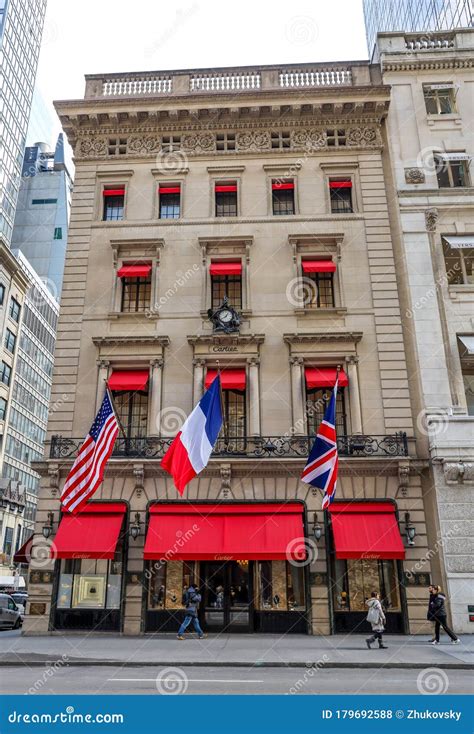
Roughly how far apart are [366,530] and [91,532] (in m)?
9.73

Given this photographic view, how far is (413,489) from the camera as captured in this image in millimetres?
20875

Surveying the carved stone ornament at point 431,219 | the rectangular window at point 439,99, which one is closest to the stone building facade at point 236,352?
the carved stone ornament at point 431,219

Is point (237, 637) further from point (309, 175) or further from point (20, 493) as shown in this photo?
point (20, 493)

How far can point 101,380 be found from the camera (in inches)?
896

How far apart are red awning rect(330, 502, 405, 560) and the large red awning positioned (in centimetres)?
136

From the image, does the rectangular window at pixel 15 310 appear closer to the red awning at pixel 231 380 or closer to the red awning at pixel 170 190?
the red awning at pixel 170 190

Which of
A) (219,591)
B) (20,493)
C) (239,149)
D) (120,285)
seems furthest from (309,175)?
(20,493)

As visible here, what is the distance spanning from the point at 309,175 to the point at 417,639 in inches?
763

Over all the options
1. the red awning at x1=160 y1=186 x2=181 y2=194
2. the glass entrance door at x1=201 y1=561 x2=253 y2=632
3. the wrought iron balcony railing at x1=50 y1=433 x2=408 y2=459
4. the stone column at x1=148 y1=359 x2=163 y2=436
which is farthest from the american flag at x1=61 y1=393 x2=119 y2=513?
the red awning at x1=160 y1=186 x2=181 y2=194

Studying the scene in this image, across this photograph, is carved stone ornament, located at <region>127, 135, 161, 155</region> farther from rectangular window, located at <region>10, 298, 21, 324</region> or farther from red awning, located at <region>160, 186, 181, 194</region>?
rectangular window, located at <region>10, 298, 21, 324</region>

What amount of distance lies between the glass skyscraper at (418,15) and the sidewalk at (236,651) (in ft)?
101

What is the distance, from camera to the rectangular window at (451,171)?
2498 centimetres

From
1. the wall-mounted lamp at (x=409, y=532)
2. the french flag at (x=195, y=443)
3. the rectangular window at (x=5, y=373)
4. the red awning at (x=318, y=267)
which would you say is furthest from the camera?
the rectangular window at (x=5, y=373)

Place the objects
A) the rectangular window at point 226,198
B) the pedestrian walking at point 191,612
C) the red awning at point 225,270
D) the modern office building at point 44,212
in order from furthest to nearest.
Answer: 1. the modern office building at point 44,212
2. the rectangular window at point 226,198
3. the red awning at point 225,270
4. the pedestrian walking at point 191,612
